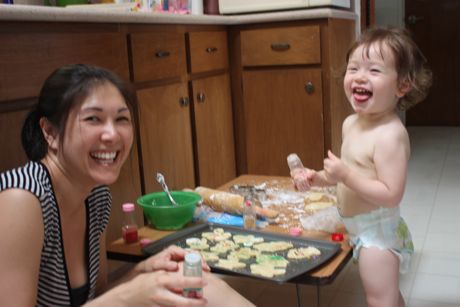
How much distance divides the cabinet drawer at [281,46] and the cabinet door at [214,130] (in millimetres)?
183

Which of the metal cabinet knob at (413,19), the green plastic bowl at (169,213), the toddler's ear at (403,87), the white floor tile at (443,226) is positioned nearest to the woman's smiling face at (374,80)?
the toddler's ear at (403,87)

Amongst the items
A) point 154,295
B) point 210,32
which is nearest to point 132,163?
point 210,32

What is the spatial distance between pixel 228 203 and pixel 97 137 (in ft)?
2.78

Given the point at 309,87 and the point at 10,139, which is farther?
the point at 309,87

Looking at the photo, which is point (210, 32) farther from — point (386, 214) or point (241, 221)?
point (386, 214)

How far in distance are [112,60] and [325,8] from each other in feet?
3.77

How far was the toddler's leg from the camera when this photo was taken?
1.45 m

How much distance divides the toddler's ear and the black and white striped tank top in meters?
0.87

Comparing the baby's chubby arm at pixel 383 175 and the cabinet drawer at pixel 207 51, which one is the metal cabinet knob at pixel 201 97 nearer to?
the cabinet drawer at pixel 207 51

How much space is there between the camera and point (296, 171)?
166 centimetres

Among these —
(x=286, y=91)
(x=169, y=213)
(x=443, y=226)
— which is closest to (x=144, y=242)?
(x=169, y=213)

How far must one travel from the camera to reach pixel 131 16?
1901mm

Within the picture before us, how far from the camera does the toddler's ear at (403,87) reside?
4.98 ft

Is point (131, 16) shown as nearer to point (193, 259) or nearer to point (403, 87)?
point (403, 87)
